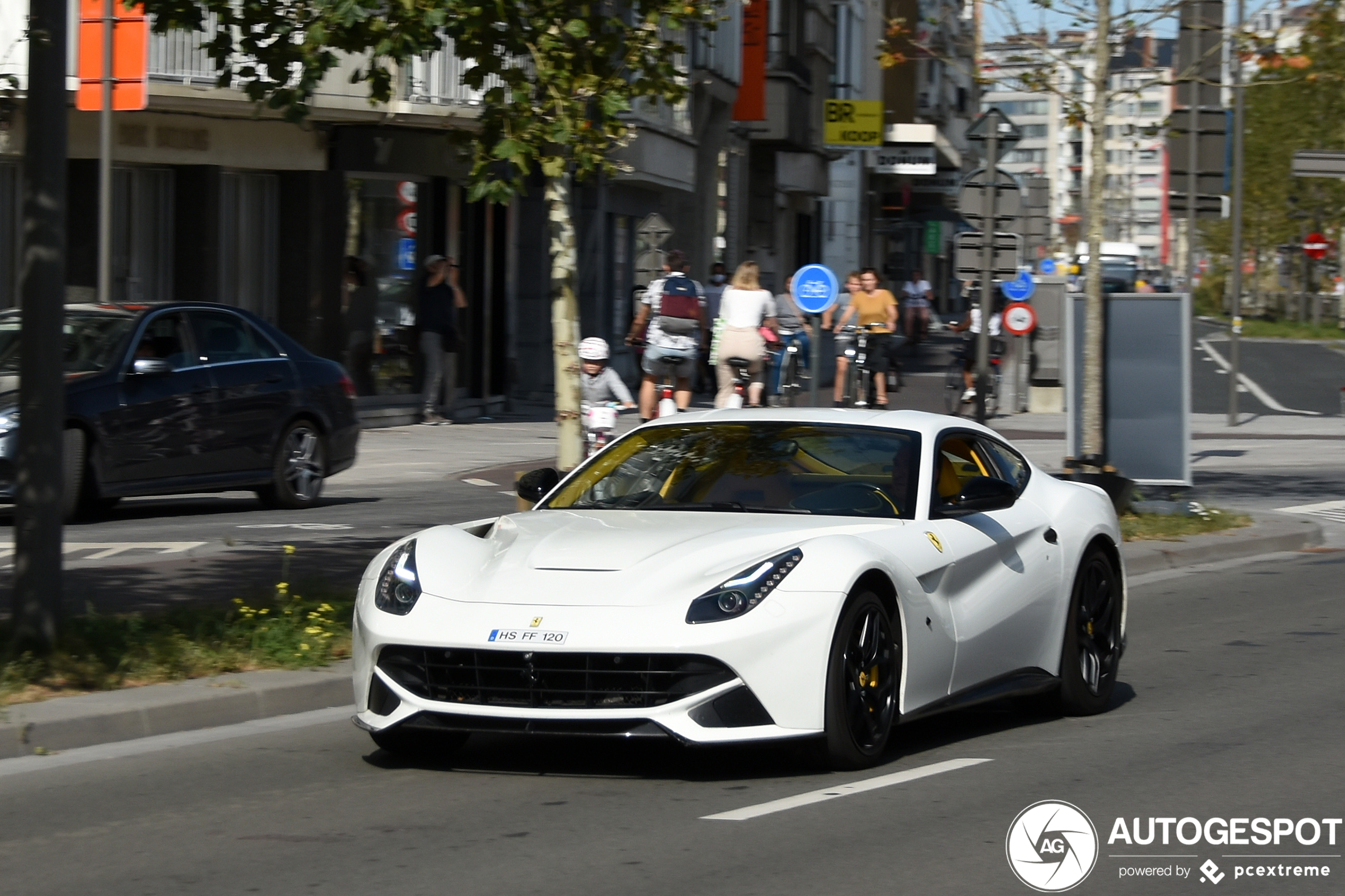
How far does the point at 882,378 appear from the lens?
27516 mm

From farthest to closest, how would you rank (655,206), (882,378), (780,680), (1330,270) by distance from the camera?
(1330,270), (655,206), (882,378), (780,680)

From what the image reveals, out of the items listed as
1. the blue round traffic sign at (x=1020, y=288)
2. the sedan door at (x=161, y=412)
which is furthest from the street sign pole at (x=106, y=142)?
the blue round traffic sign at (x=1020, y=288)

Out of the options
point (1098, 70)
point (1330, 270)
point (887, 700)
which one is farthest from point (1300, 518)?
point (1330, 270)

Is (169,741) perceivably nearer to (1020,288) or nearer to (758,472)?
(758,472)

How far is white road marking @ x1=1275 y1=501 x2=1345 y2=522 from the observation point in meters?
17.8

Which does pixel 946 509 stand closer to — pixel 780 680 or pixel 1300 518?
Result: pixel 780 680

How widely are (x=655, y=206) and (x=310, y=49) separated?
2686 cm

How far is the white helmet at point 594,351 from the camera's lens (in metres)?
15.8

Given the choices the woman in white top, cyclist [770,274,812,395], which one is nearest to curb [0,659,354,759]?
the woman in white top

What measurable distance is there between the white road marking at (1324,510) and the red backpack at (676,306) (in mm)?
6342

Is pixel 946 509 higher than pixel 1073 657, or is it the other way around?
pixel 946 509

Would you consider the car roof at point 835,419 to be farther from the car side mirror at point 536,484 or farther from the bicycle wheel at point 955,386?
the bicycle wheel at point 955,386

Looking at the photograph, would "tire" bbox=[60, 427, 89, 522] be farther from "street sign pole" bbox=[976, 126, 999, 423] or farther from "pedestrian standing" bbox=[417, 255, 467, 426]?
"pedestrian standing" bbox=[417, 255, 467, 426]

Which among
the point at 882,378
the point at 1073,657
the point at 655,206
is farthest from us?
the point at 655,206
